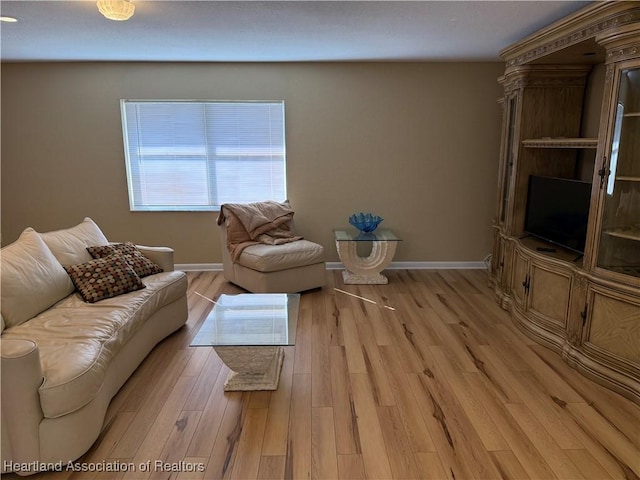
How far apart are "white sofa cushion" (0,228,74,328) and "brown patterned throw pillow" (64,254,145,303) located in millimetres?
84

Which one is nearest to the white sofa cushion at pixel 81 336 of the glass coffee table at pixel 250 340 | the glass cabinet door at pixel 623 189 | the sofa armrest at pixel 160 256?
the sofa armrest at pixel 160 256

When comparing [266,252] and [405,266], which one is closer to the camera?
[266,252]

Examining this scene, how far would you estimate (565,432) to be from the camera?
219cm

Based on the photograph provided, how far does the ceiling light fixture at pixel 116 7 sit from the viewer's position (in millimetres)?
2428

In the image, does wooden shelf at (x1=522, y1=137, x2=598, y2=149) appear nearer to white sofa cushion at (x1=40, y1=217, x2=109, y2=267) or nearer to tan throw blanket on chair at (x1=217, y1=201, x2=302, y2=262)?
tan throw blanket on chair at (x1=217, y1=201, x2=302, y2=262)

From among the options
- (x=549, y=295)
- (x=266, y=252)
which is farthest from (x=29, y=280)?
(x=549, y=295)

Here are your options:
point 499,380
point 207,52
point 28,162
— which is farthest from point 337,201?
point 28,162

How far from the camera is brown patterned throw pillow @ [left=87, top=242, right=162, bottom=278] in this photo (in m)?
3.18

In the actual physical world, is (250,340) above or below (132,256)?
below

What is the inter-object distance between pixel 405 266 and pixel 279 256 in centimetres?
187

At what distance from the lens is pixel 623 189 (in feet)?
8.43

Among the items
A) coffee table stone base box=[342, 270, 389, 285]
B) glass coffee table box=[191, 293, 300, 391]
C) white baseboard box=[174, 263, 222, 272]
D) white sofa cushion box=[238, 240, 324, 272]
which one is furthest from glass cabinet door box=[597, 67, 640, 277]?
white baseboard box=[174, 263, 222, 272]

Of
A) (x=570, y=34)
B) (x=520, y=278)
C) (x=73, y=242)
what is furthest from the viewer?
(x=520, y=278)

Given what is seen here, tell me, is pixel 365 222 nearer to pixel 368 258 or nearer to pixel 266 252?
pixel 368 258
